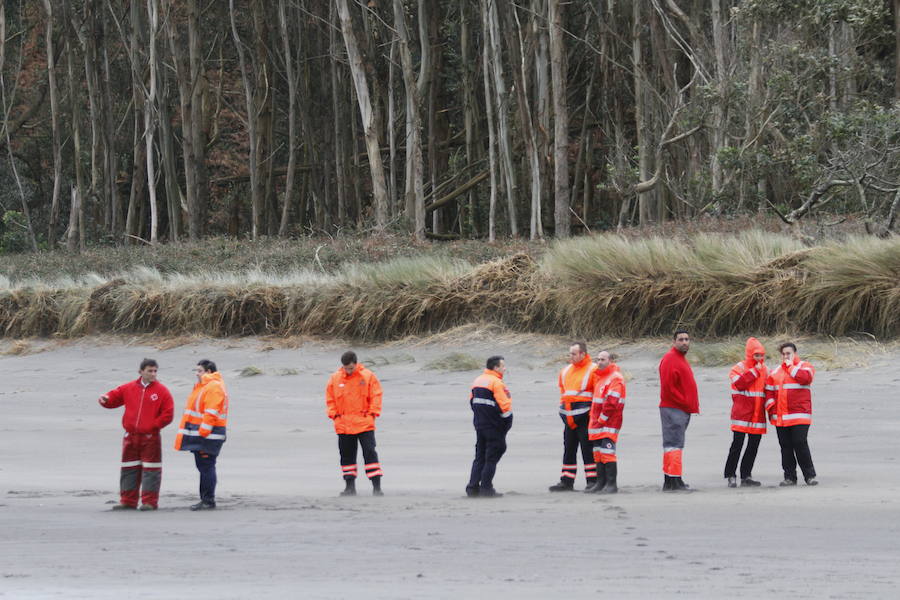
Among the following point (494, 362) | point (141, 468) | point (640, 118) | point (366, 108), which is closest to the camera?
point (141, 468)

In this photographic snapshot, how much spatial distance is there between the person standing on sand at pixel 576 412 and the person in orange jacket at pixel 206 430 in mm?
3072

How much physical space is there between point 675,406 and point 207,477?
4.17m

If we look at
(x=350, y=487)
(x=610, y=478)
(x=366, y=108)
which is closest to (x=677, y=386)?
(x=610, y=478)

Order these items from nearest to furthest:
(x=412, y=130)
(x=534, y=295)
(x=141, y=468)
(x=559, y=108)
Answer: (x=141, y=468), (x=534, y=295), (x=559, y=108), (x=412, y=130)

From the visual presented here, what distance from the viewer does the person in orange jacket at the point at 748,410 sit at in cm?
1138

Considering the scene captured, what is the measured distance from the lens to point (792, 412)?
11.2m

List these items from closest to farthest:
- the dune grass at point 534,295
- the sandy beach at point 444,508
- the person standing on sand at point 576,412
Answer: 1. the sandy beach at point 444,508
2. the person standing on sand at point 576,412
3. the dune grass at point 534,295

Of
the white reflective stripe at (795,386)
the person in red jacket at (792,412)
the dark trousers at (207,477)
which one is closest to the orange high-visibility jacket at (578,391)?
the person in red jacket at (792,412)

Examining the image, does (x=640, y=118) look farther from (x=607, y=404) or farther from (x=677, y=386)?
(x=607, y=404)

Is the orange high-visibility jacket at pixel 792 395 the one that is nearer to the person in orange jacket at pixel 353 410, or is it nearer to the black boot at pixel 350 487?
the person in orange jacket at pixel 353 410

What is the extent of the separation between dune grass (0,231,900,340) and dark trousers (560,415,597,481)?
21.2 ft

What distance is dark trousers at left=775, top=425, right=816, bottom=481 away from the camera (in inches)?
437

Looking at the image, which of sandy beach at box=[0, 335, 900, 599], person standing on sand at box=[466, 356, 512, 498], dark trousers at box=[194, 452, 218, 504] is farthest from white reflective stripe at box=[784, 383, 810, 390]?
dark trousers at box=[194, 452, 218, 504]

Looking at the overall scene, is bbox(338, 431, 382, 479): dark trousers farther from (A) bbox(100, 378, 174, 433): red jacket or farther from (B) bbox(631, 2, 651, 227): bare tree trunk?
(B) bbox(631, 2, 651, 227): bare tree trunk
